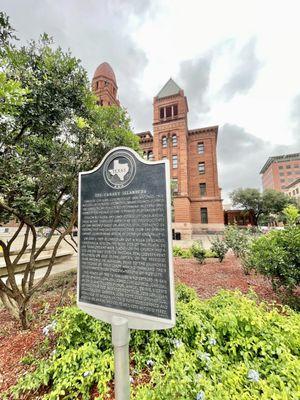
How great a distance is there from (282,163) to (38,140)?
91.0 meters

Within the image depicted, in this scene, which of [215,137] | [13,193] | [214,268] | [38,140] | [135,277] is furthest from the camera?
[215,137]

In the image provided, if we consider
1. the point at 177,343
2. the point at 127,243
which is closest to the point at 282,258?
the point at 177,343

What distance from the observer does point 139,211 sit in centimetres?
189

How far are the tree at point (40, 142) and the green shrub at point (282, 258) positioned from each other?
422 cm

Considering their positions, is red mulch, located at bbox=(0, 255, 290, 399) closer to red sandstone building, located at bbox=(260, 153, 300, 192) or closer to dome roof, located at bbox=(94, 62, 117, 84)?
dome roof, located at bbox=(94, 62, 117, 84)

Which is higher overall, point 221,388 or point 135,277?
point 135,277

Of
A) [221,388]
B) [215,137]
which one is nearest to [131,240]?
[221,388]

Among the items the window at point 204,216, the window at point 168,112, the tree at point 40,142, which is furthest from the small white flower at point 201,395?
the window at point 168,112

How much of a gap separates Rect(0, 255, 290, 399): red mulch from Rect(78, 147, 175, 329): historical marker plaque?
1163mm

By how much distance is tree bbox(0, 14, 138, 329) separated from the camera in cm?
340

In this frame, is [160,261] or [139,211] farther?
[139,211]

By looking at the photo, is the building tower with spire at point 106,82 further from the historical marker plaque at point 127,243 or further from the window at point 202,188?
the historical marker plaque at point 127,243

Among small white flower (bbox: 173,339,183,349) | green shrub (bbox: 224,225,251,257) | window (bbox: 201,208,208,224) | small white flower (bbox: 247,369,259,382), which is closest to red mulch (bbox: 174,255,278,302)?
green shrub (bbox: 224,225,251,257)

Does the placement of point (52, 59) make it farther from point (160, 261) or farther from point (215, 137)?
point (215, 137)
